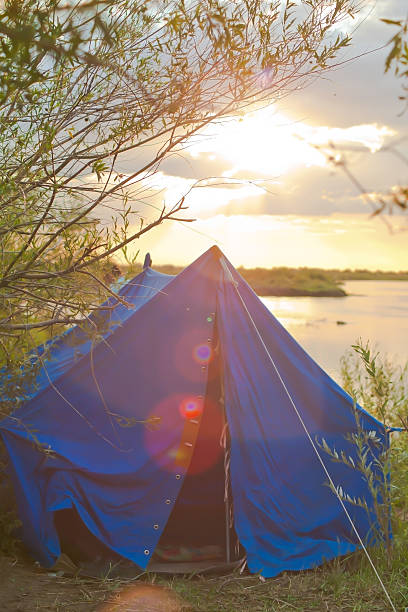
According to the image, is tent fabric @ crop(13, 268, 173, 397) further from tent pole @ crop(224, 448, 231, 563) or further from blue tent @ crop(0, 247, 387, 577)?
tent pole @ crop(224, 448, 231, 563)

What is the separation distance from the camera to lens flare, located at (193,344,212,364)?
4309 mm

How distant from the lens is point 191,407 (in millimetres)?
4223

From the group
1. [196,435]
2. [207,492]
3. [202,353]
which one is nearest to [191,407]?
[196,435]

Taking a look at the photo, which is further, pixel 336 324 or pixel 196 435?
pixel 336 324

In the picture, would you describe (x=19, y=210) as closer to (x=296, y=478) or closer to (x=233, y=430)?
(x=233, y=430)

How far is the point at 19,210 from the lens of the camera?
316 centimetres

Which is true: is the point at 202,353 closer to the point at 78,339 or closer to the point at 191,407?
the point at 191,407

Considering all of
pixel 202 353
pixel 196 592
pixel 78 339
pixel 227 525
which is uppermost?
pixel 78 339

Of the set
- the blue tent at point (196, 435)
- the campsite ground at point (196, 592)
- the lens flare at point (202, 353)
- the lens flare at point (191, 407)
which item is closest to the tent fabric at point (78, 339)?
the blue tent at point (196, 435)

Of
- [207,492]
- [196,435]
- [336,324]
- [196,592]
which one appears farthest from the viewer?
[336,324]

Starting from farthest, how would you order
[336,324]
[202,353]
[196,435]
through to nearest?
[336,324]
[202,353]
[196,435]

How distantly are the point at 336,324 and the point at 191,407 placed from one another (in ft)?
57.8

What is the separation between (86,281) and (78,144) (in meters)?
0.67

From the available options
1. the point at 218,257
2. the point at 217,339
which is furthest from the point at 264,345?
the point at 218,257
